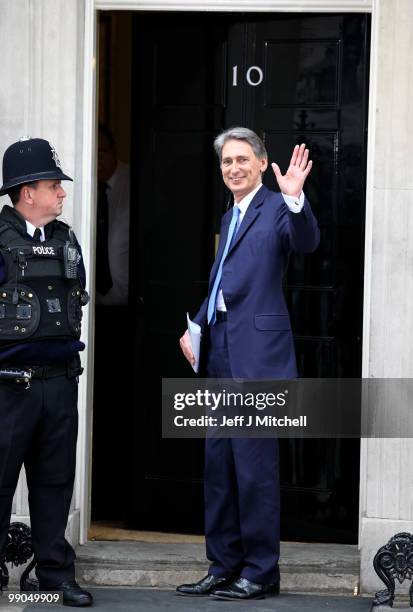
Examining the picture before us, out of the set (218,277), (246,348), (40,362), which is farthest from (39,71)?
(246,348)

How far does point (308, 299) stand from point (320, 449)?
2.65 ft

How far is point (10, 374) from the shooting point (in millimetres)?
5680

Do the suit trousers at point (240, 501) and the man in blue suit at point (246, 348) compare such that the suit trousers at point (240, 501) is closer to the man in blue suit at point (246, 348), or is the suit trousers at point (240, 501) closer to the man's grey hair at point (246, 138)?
the man in blue suit at point (246, 348)

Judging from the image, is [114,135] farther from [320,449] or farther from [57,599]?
[57,599]

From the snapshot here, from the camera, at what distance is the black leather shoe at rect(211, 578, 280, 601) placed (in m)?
6.16

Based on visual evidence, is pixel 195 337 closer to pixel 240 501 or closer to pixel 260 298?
pixel 260 298

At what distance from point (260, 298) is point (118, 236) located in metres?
1.85

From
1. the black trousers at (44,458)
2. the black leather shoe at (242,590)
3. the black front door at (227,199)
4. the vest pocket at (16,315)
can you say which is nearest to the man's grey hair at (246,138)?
the black front door at (227,199)

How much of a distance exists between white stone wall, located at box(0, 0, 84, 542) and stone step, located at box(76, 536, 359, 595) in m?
2.01

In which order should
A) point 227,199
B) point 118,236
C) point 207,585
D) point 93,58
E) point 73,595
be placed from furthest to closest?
point 118,236 < point 227,199 < point 93,58 < point 207,585 < point 73,595

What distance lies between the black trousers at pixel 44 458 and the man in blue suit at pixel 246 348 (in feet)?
2.26

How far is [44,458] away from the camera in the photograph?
588cm

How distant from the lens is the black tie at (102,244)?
304 inches

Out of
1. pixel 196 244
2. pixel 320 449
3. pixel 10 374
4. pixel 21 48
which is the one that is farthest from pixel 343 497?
pixel 21 48
